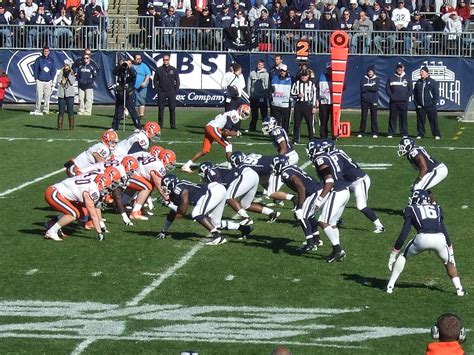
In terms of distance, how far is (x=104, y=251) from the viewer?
18625 mm

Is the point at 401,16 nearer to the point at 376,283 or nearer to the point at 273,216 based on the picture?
the point at 273,216

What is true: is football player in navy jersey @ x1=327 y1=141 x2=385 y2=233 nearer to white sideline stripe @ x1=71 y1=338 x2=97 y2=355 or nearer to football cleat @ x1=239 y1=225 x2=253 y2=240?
football cleat @ x1=239 y1=225 x2=253 y2=240

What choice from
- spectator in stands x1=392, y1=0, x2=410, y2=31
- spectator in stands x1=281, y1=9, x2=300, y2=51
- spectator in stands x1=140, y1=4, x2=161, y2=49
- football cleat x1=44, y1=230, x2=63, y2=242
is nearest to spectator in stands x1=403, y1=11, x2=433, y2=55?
spectator in stands x1=392, y1=0, x2=410, y2=31

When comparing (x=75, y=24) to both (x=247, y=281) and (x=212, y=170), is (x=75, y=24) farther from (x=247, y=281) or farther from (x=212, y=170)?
(x=247, y=281)

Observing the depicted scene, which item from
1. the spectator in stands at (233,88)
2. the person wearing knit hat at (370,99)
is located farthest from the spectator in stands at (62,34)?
the person wearing knit hat at (370,99)

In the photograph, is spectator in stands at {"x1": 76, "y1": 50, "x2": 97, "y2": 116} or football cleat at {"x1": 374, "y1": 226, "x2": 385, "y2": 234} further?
spectator in stands at {"x1": 76, "y1": 50, "x2": 97, "y2": 116}

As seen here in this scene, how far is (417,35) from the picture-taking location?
38969 mm

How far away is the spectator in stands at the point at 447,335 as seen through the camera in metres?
9.85

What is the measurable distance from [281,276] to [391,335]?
125 inches

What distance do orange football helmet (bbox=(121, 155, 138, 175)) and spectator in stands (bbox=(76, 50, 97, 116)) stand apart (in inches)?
579

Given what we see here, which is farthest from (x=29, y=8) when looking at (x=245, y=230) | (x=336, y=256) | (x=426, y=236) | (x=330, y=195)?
(x=426, y=236)

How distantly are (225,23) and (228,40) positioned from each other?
750 millimetres

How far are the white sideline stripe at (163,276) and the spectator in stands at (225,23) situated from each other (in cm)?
2030

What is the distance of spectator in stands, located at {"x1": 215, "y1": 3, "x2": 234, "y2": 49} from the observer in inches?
1528
